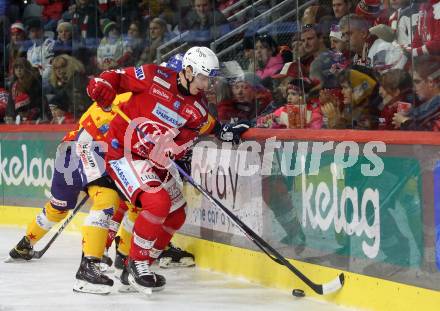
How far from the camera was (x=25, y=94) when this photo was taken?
10148mm

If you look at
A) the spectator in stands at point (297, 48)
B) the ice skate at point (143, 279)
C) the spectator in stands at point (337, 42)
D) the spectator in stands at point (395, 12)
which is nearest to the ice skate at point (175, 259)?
the ice skate at point (143, 279)

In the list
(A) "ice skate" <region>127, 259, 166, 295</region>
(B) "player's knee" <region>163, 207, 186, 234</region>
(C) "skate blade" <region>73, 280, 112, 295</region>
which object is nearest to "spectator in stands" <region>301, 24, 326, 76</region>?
(B) "player's knee" <region>163, 207, 186, 234</region>

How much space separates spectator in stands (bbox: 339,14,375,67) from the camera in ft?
19.4

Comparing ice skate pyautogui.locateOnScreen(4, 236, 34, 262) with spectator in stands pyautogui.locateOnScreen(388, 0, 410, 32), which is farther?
ice skate pyautogui.locateOnScreen(4, 236, 34, 262)

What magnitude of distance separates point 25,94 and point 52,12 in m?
0.86

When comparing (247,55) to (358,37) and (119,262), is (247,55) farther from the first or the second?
(119,262)

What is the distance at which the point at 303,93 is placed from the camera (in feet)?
21.2

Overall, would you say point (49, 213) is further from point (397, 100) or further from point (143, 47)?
point (397, 100)

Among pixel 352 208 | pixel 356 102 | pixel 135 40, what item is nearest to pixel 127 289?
pixel 352 208

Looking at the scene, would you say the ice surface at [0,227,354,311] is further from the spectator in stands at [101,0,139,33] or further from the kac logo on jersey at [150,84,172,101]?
the spectator in stands at [101,0,139,33]

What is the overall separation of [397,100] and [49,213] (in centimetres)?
274

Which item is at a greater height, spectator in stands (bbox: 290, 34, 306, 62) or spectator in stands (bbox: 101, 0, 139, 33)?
spectator in stands (bbox: 101, 0, 139, 33)

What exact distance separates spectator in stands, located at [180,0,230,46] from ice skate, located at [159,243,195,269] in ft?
5.25

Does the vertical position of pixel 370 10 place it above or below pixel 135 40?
below
